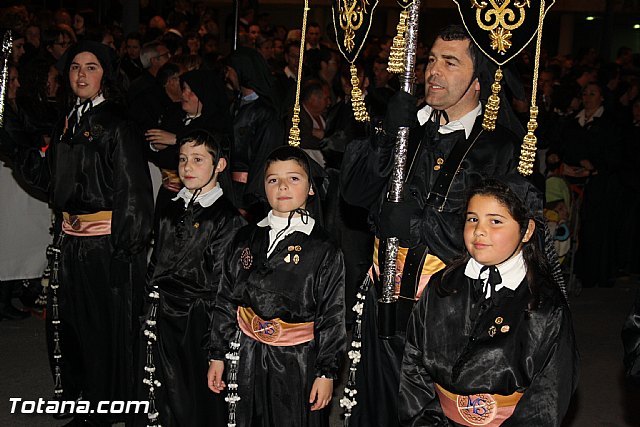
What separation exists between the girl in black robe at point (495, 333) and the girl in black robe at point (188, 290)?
1.53 metres

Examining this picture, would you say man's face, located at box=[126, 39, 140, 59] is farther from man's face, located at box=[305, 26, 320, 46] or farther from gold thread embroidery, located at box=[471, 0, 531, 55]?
gold thread embroidery, located at box=[471, 0, 531, 55]

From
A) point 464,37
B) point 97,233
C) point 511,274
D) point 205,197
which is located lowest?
point 97,233

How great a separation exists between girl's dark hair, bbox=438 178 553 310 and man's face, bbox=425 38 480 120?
0.70 meters

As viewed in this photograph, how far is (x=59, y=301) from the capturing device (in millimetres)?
5152

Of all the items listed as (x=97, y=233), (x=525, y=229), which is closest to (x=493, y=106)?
(x=525, y=229)

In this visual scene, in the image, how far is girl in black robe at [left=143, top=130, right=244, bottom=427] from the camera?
15.0 ft

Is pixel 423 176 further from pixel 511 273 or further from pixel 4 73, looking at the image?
pixel 4 73

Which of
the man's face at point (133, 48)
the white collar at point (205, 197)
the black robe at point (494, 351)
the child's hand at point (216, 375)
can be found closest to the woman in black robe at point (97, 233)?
the white collar at point (205, 197)

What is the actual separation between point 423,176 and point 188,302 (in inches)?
56.7

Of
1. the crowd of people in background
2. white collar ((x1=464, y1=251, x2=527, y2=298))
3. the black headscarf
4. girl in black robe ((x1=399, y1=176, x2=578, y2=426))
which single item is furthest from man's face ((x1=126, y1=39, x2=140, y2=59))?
white collar ((x1=464, y1=251, x2=527, y2=298))

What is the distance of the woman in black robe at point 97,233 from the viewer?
16.3ft

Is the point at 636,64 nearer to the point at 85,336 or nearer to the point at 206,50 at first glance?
the point at 206,50

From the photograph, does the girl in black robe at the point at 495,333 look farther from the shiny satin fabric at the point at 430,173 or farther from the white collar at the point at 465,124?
the white collar at the point at 465,124

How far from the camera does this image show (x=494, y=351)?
3160 millimetres
